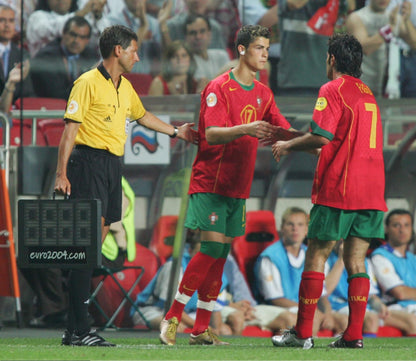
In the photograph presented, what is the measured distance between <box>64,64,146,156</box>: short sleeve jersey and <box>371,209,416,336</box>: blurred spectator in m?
3.43

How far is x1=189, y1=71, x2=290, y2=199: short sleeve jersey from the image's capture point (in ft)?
20.2

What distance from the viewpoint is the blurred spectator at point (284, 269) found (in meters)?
8.66

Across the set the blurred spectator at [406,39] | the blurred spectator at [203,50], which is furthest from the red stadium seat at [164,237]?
the blurred spectator at [406,39]

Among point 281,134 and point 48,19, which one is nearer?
point 281,134

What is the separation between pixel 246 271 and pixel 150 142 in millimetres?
1366

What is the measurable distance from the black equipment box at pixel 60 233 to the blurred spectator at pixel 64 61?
305 centimetres

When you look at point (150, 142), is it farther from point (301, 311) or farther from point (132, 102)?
point (301, 311)

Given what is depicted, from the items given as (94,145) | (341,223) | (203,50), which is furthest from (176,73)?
(341,223)

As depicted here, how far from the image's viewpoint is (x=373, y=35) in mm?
8852

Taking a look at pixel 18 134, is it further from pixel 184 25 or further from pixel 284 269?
pixel 284 269

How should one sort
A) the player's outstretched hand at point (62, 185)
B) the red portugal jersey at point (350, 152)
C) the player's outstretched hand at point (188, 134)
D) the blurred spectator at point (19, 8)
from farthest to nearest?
the blurred spectator at point (19, 8), the player's outstretched hand at point (188, 134), the red portugal jersey at point (350, 152), the player's outstretched hand at point (62, 185)

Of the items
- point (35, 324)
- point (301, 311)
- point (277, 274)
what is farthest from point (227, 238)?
point (35, 324)

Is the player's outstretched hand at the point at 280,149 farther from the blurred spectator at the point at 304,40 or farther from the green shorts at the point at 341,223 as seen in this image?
the blurred spectator at the point at 304,40

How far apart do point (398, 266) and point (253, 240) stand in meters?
1.23
